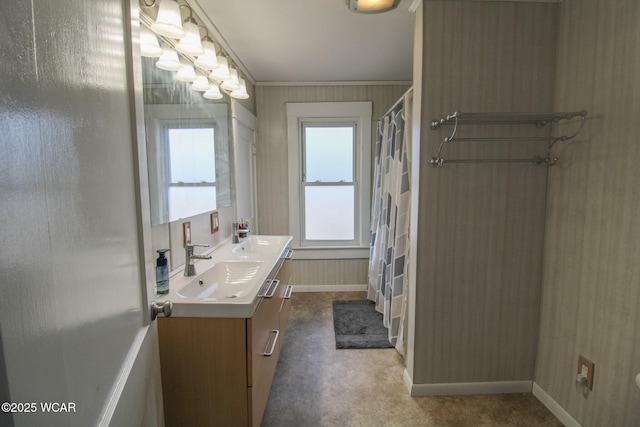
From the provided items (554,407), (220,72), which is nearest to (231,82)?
(220,72)

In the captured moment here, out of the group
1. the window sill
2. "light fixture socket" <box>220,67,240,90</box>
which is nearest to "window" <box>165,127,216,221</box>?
"light fixture socket" <box>220,67,240,90</box>

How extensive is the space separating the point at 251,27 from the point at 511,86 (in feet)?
5.47

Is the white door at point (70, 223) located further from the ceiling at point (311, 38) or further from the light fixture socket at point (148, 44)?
the ceiling at point (311, 38)

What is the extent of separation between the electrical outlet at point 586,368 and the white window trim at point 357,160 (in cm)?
213

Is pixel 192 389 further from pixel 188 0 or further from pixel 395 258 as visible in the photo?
pixel 188 0

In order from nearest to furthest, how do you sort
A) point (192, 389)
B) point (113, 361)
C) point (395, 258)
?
1. point (113, 361)
2. point (192, 389)
3. point (395, 258)

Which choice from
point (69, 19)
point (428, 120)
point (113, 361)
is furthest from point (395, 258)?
point (69, 19)

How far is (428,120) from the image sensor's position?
67.2 inches

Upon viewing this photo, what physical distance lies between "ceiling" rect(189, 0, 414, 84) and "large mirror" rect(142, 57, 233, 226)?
496mm

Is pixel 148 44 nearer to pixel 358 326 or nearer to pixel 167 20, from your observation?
pixel 167 20

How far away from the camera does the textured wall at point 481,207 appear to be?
1679 millimetres

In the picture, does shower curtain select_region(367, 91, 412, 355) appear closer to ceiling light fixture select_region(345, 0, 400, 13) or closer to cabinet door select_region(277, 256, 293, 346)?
ceiling light fixture select_region(345, 0, 400, 13)

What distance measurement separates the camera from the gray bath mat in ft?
7.95

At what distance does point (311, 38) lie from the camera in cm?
226
